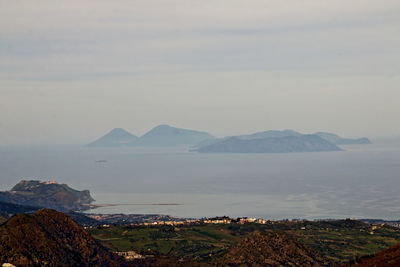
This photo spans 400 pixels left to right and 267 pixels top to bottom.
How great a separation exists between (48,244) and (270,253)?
191ft

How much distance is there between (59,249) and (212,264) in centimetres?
3960

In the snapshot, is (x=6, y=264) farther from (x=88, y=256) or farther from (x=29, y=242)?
(x=88, y=256)

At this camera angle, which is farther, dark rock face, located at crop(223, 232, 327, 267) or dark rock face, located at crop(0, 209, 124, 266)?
dark rock face, located at crop(223, 232, 327, 267)

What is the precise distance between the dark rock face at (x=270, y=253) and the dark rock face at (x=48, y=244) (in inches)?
1221

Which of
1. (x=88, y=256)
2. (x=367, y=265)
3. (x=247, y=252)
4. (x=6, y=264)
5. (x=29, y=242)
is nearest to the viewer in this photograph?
(x=367, y=265)

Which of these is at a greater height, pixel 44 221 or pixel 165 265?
pixel 44 221

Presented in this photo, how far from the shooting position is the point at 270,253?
166750 millimetres

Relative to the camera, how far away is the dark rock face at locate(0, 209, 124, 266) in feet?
450

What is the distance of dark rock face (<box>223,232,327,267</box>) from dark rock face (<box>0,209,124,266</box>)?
31005 mm

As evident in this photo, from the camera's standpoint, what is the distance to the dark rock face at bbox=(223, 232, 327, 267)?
162500mm

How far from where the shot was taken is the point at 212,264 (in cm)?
16225

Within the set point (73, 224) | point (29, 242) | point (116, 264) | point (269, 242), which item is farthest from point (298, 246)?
point (29, 242)

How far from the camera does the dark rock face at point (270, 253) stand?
16250 centimetres

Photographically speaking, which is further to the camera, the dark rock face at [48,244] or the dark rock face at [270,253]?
the dark rock face at [270,253]
